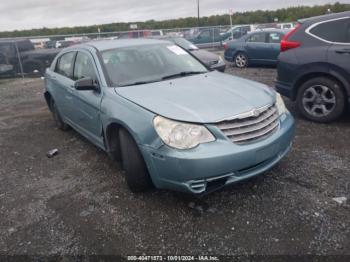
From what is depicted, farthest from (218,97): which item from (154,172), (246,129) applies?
(154,172)

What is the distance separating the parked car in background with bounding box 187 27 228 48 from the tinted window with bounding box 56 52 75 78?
17806mm

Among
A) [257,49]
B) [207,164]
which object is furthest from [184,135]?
[257,49]

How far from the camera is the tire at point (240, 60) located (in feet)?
40.5

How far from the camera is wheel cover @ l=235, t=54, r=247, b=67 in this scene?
40.6 ft

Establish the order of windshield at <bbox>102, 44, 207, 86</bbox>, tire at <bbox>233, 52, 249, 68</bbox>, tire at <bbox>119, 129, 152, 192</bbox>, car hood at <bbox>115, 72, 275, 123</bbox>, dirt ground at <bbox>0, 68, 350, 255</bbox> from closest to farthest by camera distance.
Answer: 1. dirt ground at <bbox>0, 68, 350, 255</bbox>
2. car hood at <bbox>115, 72, 275, 123</bbox>
3. tire at <bbox>119, 129, 152, 192</bbox>
4. windshield at <bbox>102, 44, 207, 86</bbox>
5. tire at <bbox>233, 52, 249, 68</bbox>

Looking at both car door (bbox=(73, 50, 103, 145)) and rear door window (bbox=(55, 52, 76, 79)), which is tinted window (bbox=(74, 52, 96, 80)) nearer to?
car door (bbox=(73, 50, 103, 145))

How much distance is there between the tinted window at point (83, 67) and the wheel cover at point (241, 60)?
29.6 feet

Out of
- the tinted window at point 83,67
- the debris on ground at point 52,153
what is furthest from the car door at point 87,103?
the debris on ground at point 52,153

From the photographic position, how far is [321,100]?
5008 mm

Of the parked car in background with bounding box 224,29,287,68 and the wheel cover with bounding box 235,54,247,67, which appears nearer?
the parked car in background with bounding box 224,29,287,68

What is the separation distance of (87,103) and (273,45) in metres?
9.32

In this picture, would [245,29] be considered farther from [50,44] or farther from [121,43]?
[121,43]

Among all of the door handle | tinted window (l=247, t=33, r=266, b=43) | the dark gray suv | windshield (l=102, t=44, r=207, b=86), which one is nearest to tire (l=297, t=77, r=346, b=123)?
the dark gray suv

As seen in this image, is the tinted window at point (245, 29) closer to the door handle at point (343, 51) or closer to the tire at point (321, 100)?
the tire at point (321, 100)
